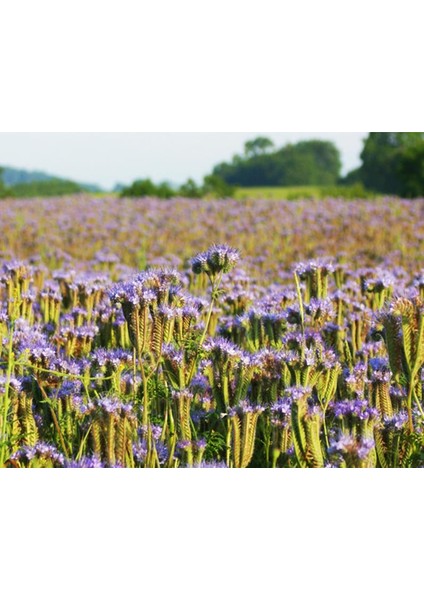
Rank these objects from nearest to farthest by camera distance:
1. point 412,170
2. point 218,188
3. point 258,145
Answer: point 258,145 → point 412,170 → point 218,188

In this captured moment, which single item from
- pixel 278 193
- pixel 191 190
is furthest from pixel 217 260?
pixel 191 190

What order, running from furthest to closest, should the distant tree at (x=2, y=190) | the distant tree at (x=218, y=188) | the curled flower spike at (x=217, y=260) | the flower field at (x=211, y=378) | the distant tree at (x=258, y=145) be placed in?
the distant tree at (x=2, y=190)
the distant tree at (x=218, y=188)
the distant tree at (x=258, y=145)
the curled flower spike at (x=217, y=260)
the flower field at (x=211, y=378)

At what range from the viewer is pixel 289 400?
2.67 meters

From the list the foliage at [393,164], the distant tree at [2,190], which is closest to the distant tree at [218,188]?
the foliage at [393,164]

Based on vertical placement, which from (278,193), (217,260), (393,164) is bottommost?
(217,260)

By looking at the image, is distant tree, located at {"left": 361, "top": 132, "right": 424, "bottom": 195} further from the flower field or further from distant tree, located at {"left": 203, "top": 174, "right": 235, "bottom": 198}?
the flower field

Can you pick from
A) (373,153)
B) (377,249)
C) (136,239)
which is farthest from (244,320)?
(373,153)

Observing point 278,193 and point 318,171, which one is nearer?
point 318,171

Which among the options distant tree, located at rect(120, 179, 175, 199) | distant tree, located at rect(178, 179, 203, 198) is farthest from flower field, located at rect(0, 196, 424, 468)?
distant tree, located at rect(120, 179, 175, 199)

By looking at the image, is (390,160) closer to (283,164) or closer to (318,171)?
(283,164)

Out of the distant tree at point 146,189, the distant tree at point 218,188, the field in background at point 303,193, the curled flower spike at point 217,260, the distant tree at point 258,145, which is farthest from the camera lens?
Answer: the distant tree at point 146,189

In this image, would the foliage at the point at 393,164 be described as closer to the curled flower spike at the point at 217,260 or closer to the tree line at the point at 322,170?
the tree line at the point at 322,170

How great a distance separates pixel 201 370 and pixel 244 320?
1.36 ft

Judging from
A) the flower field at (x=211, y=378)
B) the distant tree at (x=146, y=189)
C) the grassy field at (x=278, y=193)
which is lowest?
the flower field at (x=211, y=378)
